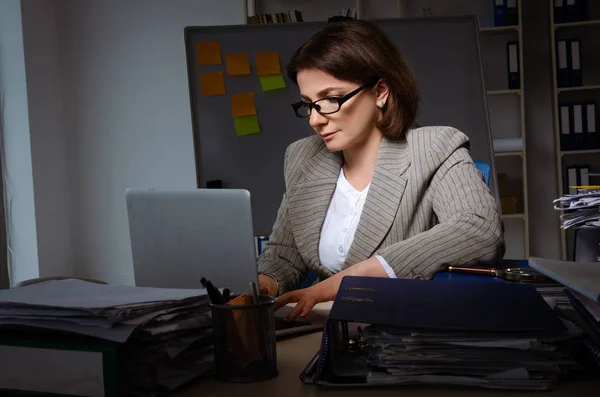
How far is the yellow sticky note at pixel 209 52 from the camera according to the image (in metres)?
2.91

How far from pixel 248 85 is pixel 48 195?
262cm

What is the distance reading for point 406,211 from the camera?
5.69 feet

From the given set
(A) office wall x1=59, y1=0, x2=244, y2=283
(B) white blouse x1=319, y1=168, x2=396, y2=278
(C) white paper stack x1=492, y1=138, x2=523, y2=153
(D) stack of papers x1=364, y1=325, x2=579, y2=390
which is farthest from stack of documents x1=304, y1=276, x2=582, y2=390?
(A) office wall x1=59, y1=0, x2=244, y2=283

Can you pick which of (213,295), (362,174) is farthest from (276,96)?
(213,295)

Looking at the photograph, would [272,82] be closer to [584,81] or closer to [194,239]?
[194,239]

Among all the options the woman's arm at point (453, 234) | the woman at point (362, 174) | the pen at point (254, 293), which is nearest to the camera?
the pen at point (254, 293)

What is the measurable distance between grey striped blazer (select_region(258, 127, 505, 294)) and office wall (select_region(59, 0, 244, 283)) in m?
3.37

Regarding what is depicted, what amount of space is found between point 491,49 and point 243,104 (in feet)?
8.20

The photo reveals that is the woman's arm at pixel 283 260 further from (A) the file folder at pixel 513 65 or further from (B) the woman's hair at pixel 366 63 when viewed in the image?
(A) the file folder at pixel 513 65

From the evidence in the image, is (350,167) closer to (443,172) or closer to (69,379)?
(443,172)

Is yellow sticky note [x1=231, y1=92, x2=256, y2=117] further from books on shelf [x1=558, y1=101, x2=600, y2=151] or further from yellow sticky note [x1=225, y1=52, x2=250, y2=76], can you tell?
books on shelf [x1=558, y1=101, x2=600, y2=151]

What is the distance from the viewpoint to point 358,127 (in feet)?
5.89

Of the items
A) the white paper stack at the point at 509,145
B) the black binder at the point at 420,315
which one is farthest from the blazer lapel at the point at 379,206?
the white paper stack at the point at 509,145

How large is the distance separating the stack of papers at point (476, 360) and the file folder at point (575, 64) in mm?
4137
